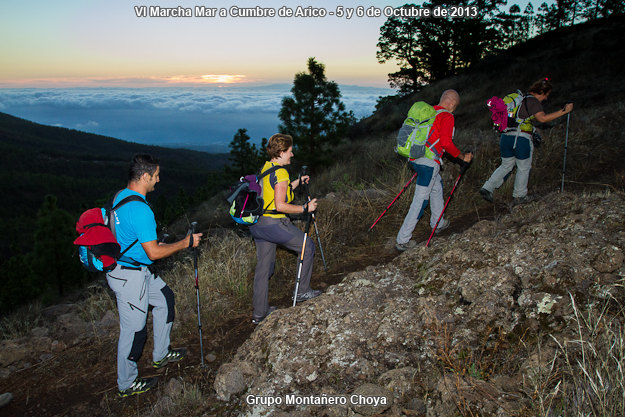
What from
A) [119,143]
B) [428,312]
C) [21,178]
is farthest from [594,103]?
[119,143]

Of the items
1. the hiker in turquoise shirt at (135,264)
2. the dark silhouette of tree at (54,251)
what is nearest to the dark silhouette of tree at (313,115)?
the hiker in turquoise shirt at (135,264)

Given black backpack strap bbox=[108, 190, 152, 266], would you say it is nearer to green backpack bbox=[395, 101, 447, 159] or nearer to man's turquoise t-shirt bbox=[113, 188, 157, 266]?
man's turquoise t-shirt bbox=[113, 188, 157, 266]

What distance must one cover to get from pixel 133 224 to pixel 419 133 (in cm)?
338

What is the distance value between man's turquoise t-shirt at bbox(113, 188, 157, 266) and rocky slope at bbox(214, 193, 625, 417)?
3.99ft

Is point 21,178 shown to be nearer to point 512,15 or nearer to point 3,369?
point 512,15

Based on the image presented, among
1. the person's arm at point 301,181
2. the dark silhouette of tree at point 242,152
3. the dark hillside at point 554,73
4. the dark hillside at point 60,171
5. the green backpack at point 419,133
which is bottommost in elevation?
the dark hillside at point 60,171

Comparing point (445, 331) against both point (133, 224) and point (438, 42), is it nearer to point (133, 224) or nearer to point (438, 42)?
point (133, 224)

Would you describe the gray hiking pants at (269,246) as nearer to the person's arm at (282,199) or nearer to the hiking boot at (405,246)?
the person's arm at (282,199)

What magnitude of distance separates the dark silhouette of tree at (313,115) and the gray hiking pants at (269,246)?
18.6 meters

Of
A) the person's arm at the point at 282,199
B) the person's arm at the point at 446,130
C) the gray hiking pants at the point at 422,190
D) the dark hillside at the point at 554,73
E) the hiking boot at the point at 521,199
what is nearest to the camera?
the person's arm at the point at 282,199

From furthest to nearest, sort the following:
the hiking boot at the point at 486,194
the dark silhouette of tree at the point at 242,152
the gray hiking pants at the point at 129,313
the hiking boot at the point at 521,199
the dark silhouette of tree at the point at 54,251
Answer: the dark silhouette of tree at the point at 242,152 → the dark silhouette of tree at the point at 54,251 → the hiking boot at the point at 486,194 → the hiking boot at the point at 521,199 → the gray hiking pants at the point at 129,313

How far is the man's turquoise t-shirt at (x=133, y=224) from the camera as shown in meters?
3.14

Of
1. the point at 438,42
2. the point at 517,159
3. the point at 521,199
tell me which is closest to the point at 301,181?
the point at 517,159

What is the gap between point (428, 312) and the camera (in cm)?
319
